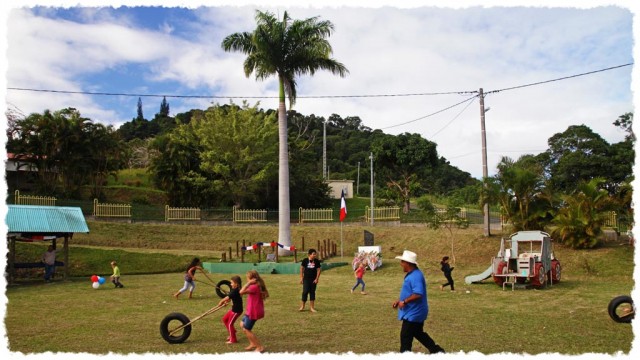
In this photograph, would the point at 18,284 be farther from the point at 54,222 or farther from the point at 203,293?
the point at 203,293

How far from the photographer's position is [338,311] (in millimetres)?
13562

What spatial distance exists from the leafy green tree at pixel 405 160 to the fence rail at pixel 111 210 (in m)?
24.4

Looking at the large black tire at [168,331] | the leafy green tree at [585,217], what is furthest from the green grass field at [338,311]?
the leafy green tree at [585,217]

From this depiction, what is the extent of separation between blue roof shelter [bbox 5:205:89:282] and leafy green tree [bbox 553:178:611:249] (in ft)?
A: 68.8

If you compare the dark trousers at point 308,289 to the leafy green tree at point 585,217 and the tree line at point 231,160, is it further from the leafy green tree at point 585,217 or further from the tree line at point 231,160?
the tree line at point 231,160

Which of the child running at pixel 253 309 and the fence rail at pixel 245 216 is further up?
the fence rail at pixel 245 216

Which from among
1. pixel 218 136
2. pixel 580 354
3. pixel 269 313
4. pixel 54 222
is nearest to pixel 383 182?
pixel 218 136

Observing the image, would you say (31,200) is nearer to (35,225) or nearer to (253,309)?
(35,225)

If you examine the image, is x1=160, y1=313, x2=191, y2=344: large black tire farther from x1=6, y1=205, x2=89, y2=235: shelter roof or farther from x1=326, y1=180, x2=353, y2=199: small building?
x1=326, y1=180, x2=353, y2=199: small building

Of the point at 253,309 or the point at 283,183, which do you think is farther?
the point at 283,183


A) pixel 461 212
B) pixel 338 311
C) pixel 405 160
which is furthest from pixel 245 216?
pixel 338 311

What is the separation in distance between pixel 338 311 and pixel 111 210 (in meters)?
29.8

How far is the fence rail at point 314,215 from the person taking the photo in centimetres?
4150

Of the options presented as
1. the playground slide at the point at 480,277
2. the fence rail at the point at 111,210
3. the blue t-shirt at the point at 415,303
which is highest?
the fence rail at the point at 111,210
